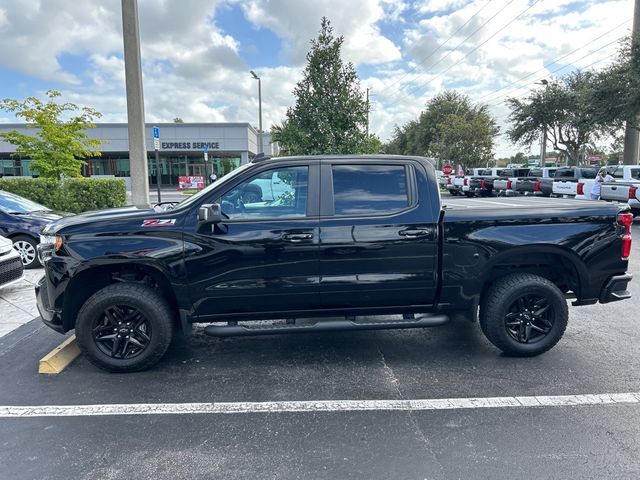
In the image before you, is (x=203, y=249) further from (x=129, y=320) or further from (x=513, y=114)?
(x=513, y=114)

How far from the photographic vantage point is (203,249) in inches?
155

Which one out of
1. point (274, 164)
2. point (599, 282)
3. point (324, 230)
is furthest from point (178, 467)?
point (599, 282)

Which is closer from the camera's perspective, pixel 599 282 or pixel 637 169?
pixel 599 282

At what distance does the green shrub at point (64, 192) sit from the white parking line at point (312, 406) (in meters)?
10.1

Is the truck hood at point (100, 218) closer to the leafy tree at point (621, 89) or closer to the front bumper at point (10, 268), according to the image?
the front bumper at point (10, 268)

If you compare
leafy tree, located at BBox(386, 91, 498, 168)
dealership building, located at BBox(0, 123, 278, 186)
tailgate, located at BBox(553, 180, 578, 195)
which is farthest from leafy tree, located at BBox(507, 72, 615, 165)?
dealership building, located at BBox(0, 123, 278, 186)

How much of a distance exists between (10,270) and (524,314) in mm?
6611

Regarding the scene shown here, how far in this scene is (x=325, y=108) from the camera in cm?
1066

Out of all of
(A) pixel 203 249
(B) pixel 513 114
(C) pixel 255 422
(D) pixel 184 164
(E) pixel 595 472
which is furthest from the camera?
(D) pixel 184 164

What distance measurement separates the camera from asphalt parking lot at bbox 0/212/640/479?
9.23 feet

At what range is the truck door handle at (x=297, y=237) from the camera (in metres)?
3.97

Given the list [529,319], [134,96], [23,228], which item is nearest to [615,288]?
[529,319]

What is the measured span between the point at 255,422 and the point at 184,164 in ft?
139

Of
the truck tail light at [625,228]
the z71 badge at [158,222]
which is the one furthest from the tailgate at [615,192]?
the z71 badge at [158,222]
